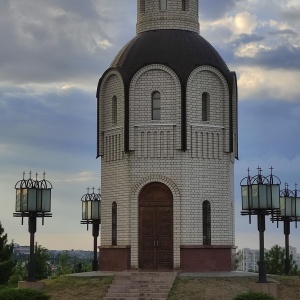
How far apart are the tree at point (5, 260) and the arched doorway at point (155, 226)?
15.7m

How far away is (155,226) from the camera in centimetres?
3844

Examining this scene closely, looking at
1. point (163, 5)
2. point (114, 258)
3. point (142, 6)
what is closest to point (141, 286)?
point (114, 258)

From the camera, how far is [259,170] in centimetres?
3572

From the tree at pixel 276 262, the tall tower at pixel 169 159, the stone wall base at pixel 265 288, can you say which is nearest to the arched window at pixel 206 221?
the tall tower at pixel 169 159

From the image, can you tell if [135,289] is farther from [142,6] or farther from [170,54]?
[142,6]

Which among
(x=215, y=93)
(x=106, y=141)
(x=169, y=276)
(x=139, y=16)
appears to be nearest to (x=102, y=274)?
(x=169, y=276)

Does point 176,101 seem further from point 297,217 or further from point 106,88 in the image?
point 297,217

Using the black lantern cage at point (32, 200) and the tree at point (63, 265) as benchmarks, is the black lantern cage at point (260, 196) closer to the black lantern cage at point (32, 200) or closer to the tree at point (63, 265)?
the black lantern cage at point (32, 200)

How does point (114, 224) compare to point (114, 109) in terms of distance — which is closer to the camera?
point (114, 224)

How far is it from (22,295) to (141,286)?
5.47 metres

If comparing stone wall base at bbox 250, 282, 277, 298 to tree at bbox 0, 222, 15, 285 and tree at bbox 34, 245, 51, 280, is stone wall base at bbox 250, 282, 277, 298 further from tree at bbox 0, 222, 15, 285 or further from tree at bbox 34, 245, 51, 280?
tree at bbox 34, 245, 51, 280

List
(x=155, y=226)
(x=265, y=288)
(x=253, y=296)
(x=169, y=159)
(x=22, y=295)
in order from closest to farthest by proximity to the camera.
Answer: (x=253, y=296), (x=22, y=295), (x=265, y=288), (x=155, y=226), (x=169, y=159)

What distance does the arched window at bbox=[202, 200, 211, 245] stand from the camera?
38.8 meters

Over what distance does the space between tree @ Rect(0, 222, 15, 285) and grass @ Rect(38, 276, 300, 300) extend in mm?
16047
